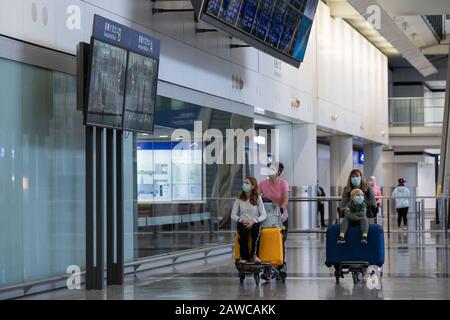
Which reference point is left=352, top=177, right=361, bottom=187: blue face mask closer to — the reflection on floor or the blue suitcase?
the blue suitcase

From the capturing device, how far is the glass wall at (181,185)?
1616 cm

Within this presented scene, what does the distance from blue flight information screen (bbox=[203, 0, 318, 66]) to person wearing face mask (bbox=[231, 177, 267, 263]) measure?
3.77 meters

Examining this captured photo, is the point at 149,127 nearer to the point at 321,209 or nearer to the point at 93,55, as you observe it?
the point at 93,55

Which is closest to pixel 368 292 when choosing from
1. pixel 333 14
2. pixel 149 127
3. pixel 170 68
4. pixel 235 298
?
pixel 235 298

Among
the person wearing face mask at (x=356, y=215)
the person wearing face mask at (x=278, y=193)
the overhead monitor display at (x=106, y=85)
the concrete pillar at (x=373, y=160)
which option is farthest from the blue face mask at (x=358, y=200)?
the concrete pillar at (x=373, y=160)

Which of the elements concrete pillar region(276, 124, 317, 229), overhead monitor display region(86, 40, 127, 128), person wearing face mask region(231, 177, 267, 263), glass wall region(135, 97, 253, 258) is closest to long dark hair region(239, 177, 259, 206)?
person wearing face mask region(231, 177, 267, 263)

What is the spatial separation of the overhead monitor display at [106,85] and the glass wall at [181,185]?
3.06 metres

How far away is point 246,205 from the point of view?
1350cm

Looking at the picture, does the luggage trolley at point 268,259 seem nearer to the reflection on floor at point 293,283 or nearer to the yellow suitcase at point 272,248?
the yellow suitcase at point 272,248

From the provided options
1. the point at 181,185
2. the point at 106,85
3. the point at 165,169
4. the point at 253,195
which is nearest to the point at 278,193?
the point at 253,195

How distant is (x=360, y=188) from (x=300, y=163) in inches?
635

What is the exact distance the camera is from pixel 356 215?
13.4 m

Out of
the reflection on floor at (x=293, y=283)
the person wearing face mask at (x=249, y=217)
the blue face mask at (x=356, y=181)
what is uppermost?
the blue face mask at (x=356, y=181)

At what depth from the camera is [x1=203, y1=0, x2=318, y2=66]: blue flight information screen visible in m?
16.9
